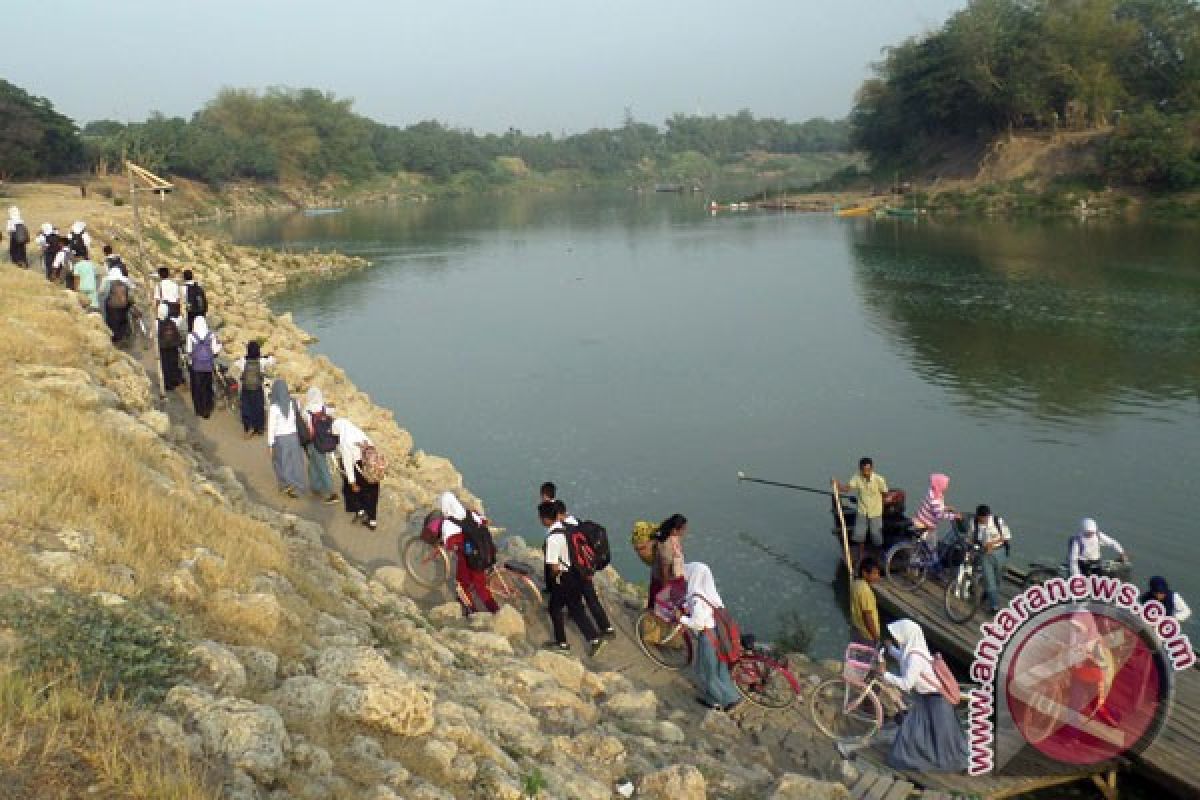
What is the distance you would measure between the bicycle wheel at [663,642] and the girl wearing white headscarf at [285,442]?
16.4 feet

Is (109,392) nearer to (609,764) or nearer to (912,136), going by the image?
(609,764)

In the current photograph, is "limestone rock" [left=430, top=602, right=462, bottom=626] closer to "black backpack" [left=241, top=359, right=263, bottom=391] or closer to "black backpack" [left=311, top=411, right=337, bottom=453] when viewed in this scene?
"black backpack" [left=311, top=411, right=337, bottom=453]

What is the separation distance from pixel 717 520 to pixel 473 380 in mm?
12892

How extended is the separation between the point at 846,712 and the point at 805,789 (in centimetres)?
193

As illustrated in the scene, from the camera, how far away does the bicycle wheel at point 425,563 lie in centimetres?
1076

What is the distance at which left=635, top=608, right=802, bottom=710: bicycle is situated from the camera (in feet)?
30.3

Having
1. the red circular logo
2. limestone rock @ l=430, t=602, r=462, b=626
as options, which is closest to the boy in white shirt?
limestone rock @ l=430, t=602, r=462, b=626

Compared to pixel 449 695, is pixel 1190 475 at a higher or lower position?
lower

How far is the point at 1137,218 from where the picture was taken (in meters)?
62.9

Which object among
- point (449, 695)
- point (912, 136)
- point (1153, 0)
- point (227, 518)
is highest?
point (1153, 0)

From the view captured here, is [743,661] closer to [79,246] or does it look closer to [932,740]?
[932,740]

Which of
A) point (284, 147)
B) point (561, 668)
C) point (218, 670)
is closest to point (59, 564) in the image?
point (218, 670)

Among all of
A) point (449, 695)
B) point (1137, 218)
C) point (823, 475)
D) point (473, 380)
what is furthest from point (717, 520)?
point (1137, 218)

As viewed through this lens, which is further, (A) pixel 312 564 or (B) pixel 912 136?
(B) pixel 912 136
